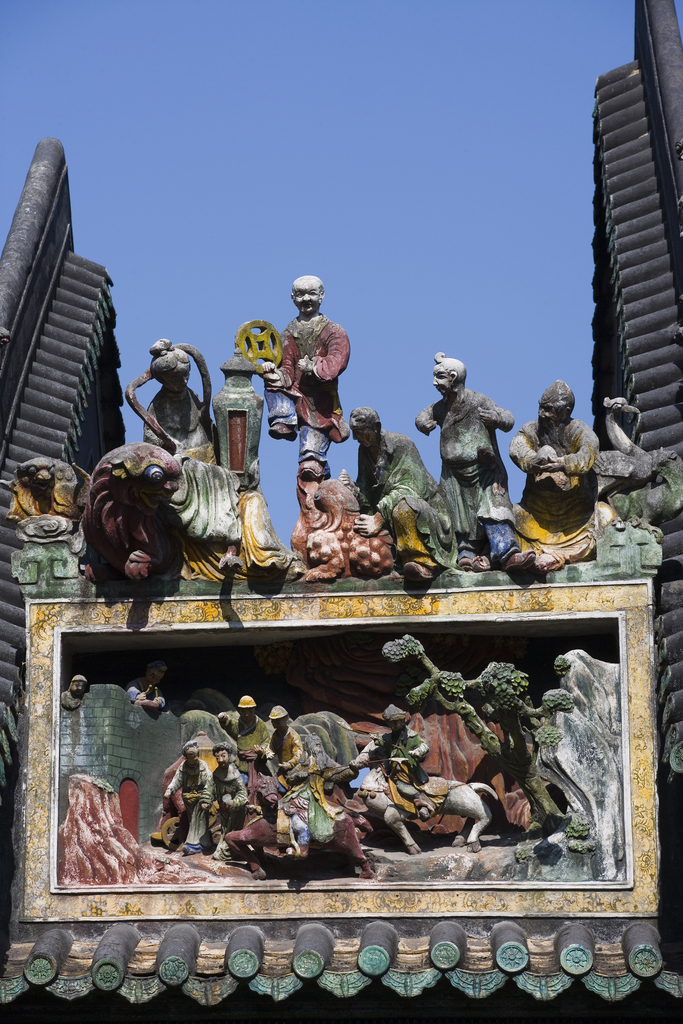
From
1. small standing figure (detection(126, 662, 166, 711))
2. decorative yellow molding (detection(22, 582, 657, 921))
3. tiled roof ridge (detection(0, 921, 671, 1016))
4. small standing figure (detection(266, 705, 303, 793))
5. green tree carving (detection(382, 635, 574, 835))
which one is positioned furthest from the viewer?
small standing figure (detection(126, 662, 166, 711))

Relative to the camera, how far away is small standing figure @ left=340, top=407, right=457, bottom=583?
1819cm

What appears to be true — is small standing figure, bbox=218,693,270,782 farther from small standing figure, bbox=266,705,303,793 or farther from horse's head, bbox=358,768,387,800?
horse's head, bbox=358,768,387,800

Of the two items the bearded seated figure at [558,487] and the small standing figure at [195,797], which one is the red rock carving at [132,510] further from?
the bearded seated figure at [558,487]

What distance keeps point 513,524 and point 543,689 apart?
1734mm

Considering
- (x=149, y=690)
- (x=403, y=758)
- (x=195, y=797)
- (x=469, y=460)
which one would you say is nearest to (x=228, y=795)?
(x=195, y=797)

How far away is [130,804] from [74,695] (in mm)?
1108

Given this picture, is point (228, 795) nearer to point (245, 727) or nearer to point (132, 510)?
point (245, 727)

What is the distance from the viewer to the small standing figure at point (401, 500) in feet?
59.7

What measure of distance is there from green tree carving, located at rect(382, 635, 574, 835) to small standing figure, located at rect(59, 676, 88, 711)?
2.76 meters

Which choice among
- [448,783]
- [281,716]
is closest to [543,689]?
[448,783]

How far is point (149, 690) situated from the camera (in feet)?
62.2

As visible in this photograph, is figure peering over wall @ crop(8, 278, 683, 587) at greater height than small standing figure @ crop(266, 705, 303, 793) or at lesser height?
greater

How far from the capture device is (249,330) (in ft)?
64.0

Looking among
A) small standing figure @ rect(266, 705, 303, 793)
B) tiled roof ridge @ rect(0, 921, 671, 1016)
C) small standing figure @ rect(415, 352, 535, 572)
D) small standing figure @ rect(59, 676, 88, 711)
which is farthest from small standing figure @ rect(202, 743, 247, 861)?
small standing figure @ rect(415, 352, 535, 572)
